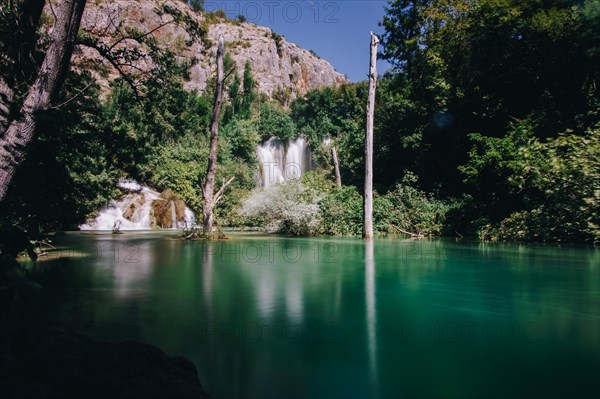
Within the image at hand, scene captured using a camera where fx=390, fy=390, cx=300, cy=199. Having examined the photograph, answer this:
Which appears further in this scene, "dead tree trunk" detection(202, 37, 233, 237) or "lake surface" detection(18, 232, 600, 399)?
"dead tree trunk" detection(202, 37, 233, 237)

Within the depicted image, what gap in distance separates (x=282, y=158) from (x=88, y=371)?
113 feet

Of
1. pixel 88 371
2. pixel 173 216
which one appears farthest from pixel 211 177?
pixel 88 371

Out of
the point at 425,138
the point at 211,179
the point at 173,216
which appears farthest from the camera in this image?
the point at 173,216

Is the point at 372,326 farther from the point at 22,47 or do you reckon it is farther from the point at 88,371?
the point at 22,47

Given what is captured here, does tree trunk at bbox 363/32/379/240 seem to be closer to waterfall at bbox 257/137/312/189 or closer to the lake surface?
the lake surface

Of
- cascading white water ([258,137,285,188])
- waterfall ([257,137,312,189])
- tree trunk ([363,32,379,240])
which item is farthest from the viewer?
waterfall ([257,137,312,189])

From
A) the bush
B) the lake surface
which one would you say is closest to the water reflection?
the lake surface

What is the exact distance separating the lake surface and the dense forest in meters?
1.21

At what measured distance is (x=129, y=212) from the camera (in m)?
22.6

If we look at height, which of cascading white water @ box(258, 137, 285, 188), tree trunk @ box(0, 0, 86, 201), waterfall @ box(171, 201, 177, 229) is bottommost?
waterfall @ box(171, 201, 177, 229)

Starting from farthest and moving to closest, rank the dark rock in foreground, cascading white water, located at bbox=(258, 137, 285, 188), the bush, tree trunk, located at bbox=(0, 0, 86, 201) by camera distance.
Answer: cascading white water, located at bbox=(258, 137, 285, 188) < the bush < tree trunk, located at bbox=(0, 0, 86, 201) < the dark rock in foreground

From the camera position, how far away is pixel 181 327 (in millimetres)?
3045

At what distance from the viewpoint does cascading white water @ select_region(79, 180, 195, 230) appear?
21.9 metres

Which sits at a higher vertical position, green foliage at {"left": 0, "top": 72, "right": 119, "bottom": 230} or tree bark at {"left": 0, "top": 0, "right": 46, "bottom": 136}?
tree bark at {"left": 0, "top": 0, "right": 46, "bottom": 136}
